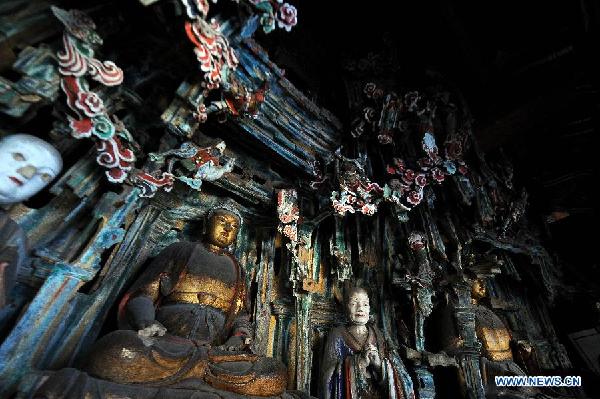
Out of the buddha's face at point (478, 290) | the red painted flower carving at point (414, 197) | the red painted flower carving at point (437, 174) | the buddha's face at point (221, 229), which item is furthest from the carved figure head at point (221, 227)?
the buddha's face at point (478, 290)

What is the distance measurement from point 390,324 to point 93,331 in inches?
157

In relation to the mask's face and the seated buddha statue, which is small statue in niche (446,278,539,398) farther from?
the mask's face

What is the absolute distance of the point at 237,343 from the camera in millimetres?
3236

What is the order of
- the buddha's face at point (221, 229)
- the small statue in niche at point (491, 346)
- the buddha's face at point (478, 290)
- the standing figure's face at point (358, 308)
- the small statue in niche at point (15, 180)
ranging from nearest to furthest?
1. the small statue in niche at point (15, 180)
2. the buddha's face at point (221, 229)
3. the standing figure's face at point (358, 308)
4. the small statue in niche at point (491, 346)
5. the buddha's face at point (478, 290)

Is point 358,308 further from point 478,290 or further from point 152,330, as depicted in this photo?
point 478,290

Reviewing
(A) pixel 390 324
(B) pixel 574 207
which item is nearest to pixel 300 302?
(A) pixel 390 324

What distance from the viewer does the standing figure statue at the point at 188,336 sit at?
224cm

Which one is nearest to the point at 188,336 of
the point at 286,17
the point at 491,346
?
the point at 286,17

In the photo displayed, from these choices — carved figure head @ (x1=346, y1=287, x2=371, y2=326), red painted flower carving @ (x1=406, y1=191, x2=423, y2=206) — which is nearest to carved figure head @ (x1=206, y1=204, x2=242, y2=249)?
carved figure head @ (x1=346, y1=287, x2=371, y2=326)

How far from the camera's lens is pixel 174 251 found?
3.69m

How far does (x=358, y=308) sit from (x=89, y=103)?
3.65 m

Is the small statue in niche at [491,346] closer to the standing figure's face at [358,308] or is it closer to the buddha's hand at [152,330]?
the standing figure's face at [358,308]

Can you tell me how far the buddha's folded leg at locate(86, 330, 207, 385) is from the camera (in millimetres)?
2219

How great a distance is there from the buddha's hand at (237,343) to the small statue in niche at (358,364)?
3.83 ft
